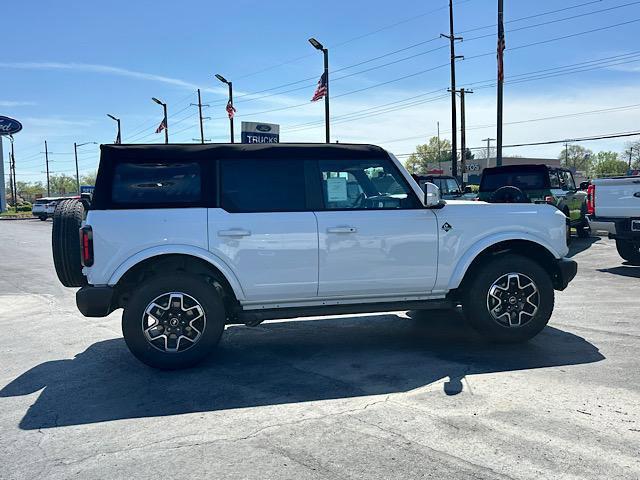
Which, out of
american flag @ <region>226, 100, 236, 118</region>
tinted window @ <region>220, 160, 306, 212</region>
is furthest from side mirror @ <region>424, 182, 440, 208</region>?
american flag @ <region>226, 100, 236, 118</region>

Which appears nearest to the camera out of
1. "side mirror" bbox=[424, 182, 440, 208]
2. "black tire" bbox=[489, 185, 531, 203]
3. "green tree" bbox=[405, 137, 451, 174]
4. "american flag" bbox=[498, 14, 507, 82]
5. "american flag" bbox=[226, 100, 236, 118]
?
"side mirror" bbox=[424, 182, 440, 208]

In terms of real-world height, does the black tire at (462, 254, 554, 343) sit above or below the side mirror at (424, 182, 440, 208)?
below

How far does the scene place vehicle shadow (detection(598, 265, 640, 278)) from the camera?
32.2 ft

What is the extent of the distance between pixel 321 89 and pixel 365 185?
18.3 m

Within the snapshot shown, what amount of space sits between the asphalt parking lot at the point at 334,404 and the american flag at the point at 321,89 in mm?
17450

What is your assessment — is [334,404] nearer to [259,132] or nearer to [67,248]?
[67,248]

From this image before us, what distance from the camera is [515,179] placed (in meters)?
14.7

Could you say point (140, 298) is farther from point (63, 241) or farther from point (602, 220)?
point (602, 220)

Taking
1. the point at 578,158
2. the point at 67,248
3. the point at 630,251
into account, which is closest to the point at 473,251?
the point at 67,248

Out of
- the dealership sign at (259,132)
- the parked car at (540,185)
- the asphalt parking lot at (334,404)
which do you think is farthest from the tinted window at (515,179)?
the asphalt parking lot at (334,404)

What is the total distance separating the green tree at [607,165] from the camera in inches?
3965

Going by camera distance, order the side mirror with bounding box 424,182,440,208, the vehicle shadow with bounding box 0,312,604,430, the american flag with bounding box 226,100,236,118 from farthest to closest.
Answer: the american flag with bounding box 226,100,236,118 < the side mirror with bounding box 424,182,440,208 < the vehicle shadow with bounding box 0,312,604,430

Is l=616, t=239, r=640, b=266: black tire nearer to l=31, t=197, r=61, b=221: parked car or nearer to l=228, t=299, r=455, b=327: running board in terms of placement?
l=228, t=299, r=455, b=327: running board

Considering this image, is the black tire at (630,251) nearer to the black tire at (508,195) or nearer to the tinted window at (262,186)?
the black tire at (508,195)
